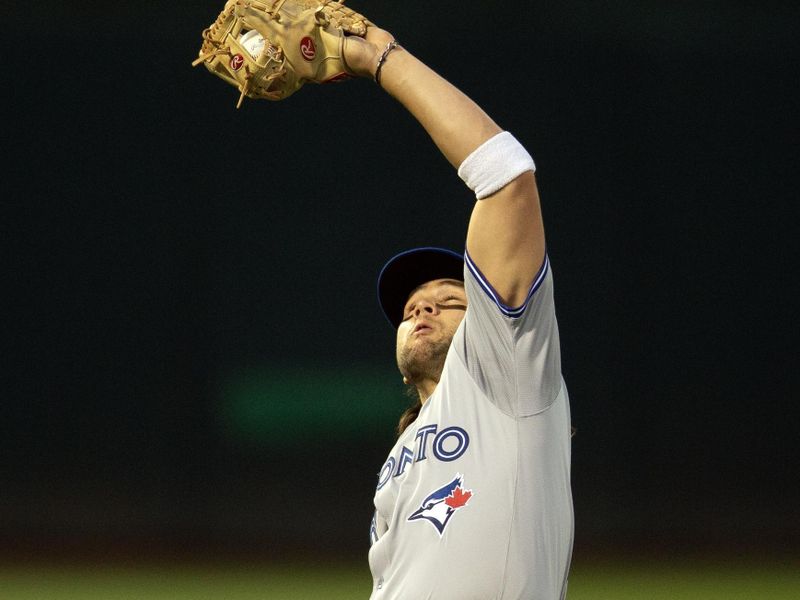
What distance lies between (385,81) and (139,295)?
4.37 metres

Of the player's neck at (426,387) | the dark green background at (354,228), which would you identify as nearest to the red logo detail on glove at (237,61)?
the player's neck at (426,387)

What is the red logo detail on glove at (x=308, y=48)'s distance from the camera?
1774mm

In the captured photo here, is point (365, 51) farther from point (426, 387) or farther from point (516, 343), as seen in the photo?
point (426, 387)

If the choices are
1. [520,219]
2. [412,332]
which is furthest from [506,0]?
[520,219]

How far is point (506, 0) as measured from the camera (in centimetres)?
593

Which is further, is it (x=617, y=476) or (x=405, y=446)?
(x=617, y=476)

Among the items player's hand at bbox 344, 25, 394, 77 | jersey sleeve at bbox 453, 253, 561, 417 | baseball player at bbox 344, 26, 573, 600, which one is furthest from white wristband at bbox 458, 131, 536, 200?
player's hand at bbox 344, 25, 394, 77

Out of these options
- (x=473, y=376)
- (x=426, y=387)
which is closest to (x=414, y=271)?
(x=426, y=387)

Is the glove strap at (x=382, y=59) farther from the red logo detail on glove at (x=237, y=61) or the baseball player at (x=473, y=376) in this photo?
the red logo detail on glove at (x=237, y=61)

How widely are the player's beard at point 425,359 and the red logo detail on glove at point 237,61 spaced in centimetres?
58

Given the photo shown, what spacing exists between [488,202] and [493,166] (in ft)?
0.17

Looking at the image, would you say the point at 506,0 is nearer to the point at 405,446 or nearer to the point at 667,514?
the point at 667,514

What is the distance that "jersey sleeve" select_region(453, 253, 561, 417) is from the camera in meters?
1.66

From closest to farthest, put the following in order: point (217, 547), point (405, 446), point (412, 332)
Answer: point (405, 446) < point (412, 332) < point (217, 547)
